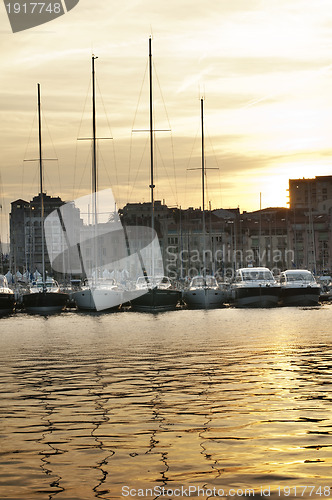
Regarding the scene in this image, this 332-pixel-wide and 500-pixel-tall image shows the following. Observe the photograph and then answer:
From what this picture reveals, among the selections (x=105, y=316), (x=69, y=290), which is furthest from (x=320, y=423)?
(x=69, y=290)

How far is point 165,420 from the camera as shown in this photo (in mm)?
16938

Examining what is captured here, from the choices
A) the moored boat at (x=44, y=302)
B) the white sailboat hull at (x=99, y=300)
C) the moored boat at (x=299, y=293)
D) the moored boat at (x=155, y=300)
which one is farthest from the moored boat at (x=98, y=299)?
the moored boat at (x=299, y=293)

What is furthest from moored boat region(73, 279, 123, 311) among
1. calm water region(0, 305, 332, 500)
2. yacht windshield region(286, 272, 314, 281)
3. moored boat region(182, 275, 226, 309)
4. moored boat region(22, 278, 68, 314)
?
calm water region(0, 305, 332, 500)

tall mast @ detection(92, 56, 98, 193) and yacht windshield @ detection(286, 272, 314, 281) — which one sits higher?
tall mast @ detection(92, 56, 98, 193)

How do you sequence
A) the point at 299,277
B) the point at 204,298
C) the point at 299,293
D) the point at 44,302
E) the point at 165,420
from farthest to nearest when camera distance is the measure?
the point at 299,277
the point at 299,293
the point at 204,298
the point at 44,302
the point at 165,420

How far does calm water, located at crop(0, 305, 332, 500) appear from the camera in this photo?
1228cm

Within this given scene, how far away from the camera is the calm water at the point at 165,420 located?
40.3 ft

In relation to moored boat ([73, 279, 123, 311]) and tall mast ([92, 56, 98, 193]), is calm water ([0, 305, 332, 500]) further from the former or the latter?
tall mast ([92, 56, 98, 193])

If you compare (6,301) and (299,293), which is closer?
(6,301)

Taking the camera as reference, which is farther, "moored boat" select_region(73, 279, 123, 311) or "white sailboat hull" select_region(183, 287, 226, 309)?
"white sailboat hull" select_region(183, 287, 226, 309)

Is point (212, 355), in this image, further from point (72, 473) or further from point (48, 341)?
point (72, 473)

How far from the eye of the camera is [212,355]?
30.7 metres

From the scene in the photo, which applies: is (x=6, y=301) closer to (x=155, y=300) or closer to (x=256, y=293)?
(x=155, y=300)

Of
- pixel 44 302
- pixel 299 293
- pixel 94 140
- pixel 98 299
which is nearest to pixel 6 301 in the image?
pixel 44 302
